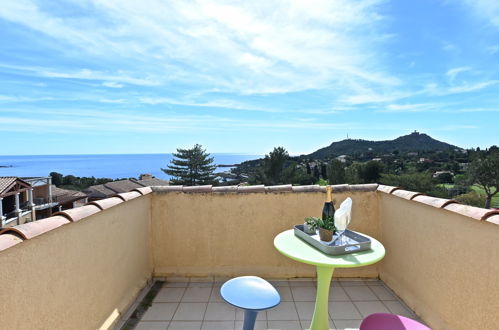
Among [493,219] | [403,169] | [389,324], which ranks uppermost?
[493,219]

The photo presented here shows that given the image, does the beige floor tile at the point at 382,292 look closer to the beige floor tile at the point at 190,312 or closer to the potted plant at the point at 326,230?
the potted plant at the point at 326,230

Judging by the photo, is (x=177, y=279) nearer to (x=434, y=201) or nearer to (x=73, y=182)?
(x=434, y=201)

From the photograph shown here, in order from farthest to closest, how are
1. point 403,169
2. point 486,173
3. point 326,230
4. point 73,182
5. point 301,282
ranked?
point 403,169, point 73,182, point 486,173, point 301,282, point 326,230

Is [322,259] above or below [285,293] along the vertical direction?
above

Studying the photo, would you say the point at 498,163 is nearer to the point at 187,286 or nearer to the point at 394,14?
the point at 394,14

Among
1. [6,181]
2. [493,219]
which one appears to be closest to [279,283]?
[493,219]

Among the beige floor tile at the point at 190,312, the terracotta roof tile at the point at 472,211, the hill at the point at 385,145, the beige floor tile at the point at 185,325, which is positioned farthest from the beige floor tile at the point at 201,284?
the hill at the point at 385,145

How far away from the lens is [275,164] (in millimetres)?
28531

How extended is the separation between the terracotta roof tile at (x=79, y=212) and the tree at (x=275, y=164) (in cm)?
2654

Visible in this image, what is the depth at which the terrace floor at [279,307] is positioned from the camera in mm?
2383

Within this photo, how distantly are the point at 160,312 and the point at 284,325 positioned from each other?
1.17 metres

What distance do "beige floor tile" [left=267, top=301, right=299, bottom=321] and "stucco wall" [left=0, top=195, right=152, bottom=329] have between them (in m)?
1.37

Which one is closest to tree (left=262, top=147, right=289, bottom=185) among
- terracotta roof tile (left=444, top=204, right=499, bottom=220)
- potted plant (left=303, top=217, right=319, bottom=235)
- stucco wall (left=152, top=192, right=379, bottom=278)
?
stucco wall (left=152, top=192, right=379, bottom=278)

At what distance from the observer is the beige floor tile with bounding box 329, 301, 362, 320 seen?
2.49 metres
